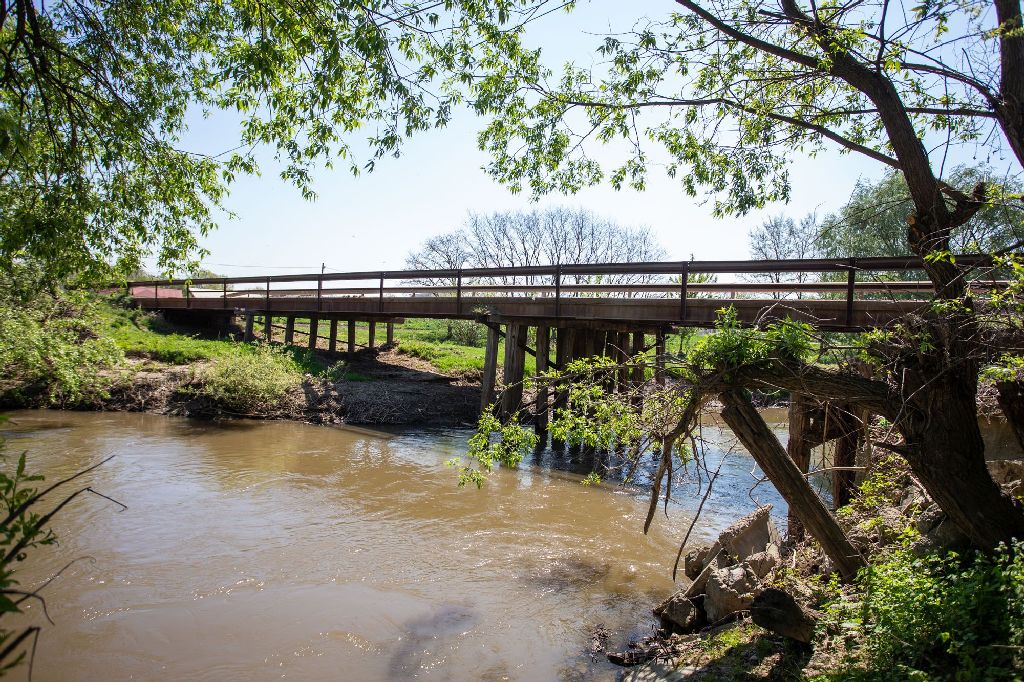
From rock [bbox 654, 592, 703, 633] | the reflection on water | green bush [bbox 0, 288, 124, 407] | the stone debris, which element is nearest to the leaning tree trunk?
the stone debris

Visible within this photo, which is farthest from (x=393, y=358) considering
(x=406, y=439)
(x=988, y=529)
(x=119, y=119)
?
(x=988, y=529)

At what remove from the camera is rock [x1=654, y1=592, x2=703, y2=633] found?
5.37 m

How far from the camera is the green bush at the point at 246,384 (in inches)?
620

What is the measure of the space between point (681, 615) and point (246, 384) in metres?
13.1

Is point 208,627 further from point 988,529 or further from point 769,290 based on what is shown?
point 769,290

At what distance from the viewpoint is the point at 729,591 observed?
17.2 ft

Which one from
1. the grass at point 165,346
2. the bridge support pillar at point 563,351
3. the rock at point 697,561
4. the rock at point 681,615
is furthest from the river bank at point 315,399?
the rock at point 681,615

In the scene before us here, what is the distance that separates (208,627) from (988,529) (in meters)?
5.97

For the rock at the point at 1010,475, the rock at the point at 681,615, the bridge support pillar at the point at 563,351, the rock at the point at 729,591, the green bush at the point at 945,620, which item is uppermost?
the bridge support pillar at the point at 563,351

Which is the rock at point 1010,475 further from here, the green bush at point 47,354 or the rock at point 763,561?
the green bush at point 47,354

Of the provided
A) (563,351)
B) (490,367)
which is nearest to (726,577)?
(490,367)

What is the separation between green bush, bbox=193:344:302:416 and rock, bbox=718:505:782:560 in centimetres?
1266

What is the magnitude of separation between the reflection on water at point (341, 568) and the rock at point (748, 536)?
2.91 ft

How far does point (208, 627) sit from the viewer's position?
5.41 meters
